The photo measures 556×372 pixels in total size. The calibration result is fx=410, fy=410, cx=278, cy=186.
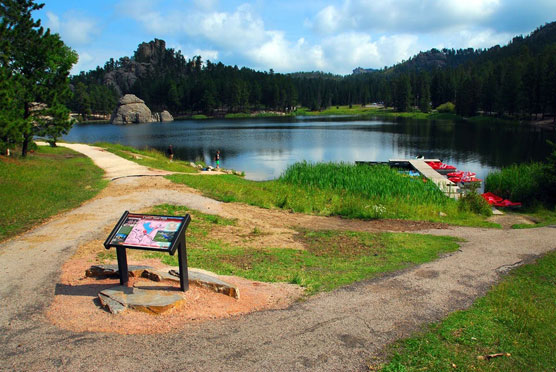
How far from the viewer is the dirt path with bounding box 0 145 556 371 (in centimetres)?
556

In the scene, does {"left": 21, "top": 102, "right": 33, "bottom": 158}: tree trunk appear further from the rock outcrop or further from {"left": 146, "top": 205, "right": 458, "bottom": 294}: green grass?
the rock outcrop

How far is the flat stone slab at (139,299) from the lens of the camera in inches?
269

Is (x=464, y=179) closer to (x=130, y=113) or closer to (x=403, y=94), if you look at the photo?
(x=130, y=113)

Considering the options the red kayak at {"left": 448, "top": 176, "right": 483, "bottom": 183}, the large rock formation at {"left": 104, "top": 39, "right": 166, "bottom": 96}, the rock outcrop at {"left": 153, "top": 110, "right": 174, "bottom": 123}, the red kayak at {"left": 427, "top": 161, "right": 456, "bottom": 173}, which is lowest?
the red kayak at {"left": 448, "top": 176, "right": 483, "bottom": 183}

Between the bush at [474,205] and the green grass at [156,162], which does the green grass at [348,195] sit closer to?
the bush at [474,205]

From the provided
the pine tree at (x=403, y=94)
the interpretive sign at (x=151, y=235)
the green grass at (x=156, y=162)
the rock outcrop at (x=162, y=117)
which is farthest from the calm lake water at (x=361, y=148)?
the pine tree at (x=403, y=94)

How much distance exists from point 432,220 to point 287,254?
9379 millimetres

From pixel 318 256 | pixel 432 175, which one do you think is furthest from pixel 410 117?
pixel 318 256

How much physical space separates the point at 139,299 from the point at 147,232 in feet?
3.78

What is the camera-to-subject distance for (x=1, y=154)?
82.4ft

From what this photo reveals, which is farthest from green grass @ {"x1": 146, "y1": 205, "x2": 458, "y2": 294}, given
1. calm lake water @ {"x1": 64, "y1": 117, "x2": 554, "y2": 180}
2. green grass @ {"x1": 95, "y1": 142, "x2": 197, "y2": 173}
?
calm lake water @ {"x1": 64, "y1": 117, "x2": 554, "y2": 180}

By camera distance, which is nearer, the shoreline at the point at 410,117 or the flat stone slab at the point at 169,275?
the flat stone slab at the point at 169,275

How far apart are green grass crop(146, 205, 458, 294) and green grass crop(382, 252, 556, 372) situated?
245 centimetres

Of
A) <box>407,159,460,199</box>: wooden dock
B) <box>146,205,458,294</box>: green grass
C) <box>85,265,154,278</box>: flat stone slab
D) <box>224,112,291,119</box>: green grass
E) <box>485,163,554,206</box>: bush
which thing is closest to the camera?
<box>85,265,154,278</box>: flat stone slab
